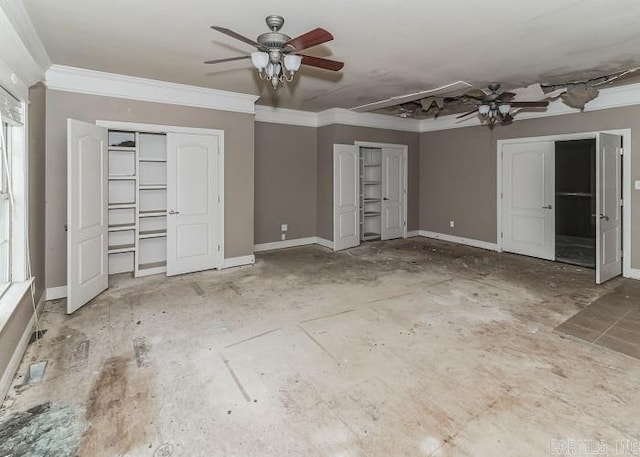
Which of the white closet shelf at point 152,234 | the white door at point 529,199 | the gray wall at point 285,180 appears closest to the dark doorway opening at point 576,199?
the white door at point 529,199

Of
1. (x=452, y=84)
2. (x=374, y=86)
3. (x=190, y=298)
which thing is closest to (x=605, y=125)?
(x=452, y=84)

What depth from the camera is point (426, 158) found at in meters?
7.84

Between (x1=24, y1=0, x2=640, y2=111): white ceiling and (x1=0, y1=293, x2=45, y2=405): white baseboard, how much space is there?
263cm

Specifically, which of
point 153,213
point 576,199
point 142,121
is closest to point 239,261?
point 153,213

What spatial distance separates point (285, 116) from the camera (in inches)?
258

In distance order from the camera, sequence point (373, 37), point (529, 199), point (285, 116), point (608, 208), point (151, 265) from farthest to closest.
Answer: point (285, 116) → point (529, 199) → point (151, 265) → point (608, 208) → point (373, 37)

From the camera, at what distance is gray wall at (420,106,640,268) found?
542 centimetres

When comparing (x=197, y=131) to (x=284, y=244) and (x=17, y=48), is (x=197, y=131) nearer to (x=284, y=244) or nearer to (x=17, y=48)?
(x=17, y=48)

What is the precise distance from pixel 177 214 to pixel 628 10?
5.20 meters

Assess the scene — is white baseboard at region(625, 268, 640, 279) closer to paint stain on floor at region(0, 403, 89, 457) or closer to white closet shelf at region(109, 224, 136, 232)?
paint stain on floor at region(0, 403, 89, 457)

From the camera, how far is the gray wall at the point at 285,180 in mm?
6441

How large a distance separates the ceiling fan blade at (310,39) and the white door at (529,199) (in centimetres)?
503

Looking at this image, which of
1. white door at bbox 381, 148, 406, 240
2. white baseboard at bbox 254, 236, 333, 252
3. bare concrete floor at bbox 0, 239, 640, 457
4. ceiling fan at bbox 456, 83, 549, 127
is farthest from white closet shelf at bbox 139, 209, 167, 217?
ceiling fan at bbox 456, 83, 549, 127

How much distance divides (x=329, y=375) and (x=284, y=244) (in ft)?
14.7
